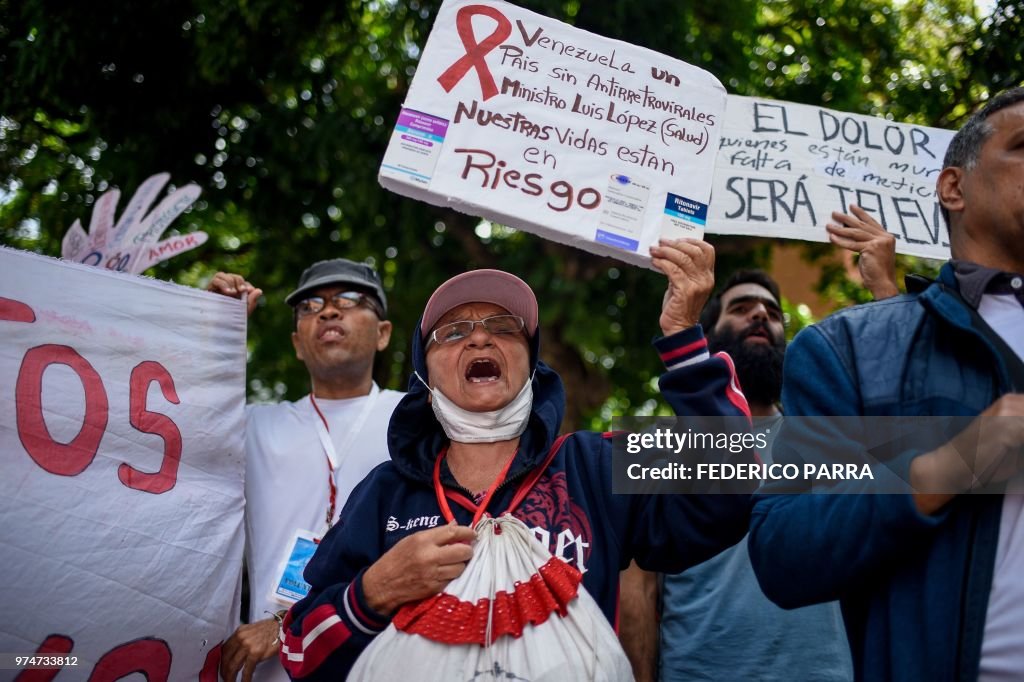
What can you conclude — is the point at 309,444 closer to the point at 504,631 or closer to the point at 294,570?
the point at 294,570

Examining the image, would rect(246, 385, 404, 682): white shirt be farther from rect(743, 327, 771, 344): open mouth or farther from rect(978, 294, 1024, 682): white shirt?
rect(978, 294, 1024, 682): white shirt

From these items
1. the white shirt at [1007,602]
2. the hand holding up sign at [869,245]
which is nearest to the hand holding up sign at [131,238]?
the hand holding up sign at [869,245]

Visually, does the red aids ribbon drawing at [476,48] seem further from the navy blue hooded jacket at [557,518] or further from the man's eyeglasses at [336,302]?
the man's eyeglasses at [336,302]

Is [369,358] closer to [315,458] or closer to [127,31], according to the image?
[315,458]

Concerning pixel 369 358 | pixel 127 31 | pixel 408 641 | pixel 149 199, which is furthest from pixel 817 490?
pixel 127 31

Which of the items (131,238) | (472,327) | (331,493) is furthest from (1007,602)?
(131,238)

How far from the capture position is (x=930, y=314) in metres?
2.01

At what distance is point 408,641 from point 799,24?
19.0 ft

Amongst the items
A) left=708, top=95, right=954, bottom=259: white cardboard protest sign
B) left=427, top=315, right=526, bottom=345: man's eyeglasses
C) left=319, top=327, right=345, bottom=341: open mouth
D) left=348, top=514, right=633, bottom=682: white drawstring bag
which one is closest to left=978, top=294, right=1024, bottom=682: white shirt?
left=348, top=514, right=633, bottom=682: white drawstring bag

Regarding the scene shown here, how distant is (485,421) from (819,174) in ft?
5.75

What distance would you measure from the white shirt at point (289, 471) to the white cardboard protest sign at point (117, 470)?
16 centimetres

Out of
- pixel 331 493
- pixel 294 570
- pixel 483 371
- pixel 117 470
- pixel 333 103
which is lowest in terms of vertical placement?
pixel 294 570

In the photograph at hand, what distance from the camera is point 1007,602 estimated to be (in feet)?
5.71

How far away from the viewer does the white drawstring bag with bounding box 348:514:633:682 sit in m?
2.09
